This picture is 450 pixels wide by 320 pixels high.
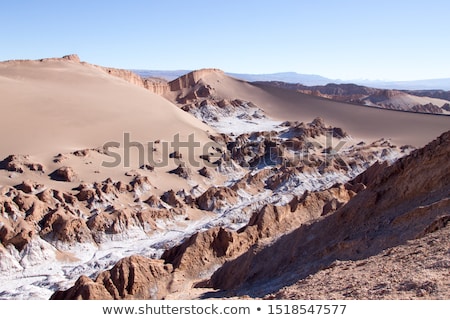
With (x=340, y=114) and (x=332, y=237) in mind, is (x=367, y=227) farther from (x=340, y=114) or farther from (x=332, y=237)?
(x=340, y=114)

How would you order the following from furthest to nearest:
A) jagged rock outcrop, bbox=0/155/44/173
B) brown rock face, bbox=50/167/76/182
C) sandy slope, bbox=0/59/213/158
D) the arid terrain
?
sandy slope, bbox=0/59/213/158, brown rock face, bbox=50/167/76/182, jagged rock outcrop, bbox=0/155/44/173, the arid terrain

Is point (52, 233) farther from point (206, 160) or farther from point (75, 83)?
point (75, 83)

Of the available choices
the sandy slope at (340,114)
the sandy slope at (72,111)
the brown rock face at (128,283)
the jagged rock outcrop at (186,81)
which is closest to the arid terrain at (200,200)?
the brown rock face at (128,283)

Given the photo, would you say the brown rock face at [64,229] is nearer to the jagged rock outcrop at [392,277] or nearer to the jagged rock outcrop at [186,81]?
the jagged rock outcrop at [392,277]

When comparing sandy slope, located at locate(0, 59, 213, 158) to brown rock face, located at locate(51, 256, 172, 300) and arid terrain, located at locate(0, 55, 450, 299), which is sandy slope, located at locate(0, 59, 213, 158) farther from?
brown rock face, located at locate(51, 256, 172, 300)

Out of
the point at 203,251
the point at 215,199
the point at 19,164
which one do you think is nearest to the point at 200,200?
the point at 215,199

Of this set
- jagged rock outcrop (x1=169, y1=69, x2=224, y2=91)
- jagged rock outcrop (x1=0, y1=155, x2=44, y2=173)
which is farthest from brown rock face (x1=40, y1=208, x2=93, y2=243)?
jagged rock outcrop (x1=169, y1=69, x2=224, y2=91)
